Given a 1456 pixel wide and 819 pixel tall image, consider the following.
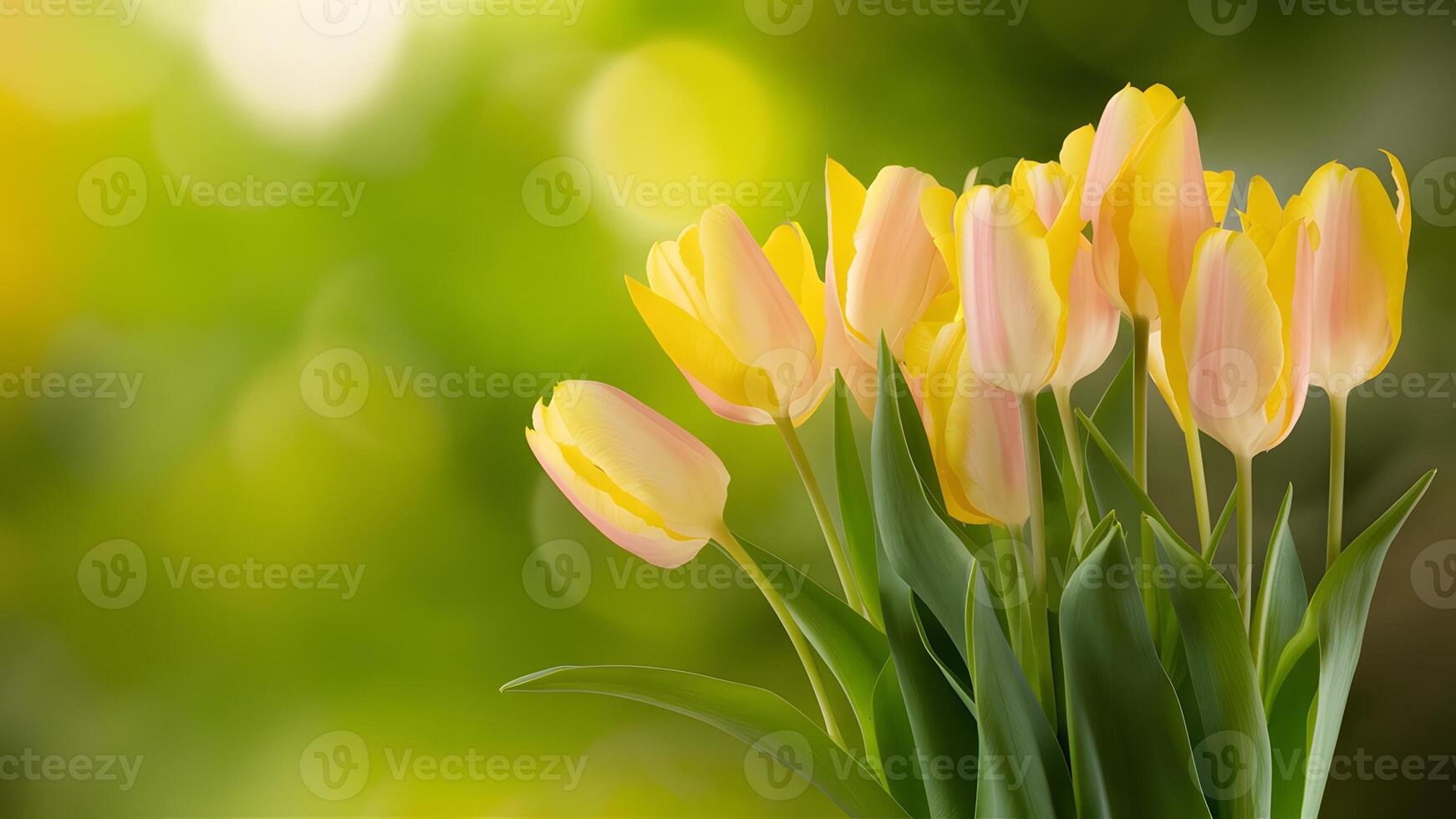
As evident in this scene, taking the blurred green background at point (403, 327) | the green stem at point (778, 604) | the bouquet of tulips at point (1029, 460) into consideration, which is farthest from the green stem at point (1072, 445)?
the blurred green background at point (403, 327)

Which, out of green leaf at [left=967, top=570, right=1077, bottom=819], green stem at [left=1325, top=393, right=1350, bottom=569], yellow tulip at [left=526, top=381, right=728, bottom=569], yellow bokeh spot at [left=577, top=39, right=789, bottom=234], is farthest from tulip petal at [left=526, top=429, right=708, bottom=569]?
yellow bokeh spot at [left=577, top=39, right=789, bottom=234]

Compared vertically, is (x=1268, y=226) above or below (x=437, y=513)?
above

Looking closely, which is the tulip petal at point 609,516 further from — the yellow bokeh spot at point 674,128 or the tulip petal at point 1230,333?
the yellow bokeh spot at point 674,128

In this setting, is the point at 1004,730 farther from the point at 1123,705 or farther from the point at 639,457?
the point at 639,457

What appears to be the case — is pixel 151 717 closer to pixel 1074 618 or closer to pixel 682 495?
pixel 682 495

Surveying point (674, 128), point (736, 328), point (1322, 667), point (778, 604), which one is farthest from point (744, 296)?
point (674, 128)

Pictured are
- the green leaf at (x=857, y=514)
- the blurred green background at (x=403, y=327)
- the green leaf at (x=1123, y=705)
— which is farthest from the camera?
the blurred green background at (x=403, y=327)

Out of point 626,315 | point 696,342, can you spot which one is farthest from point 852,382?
point 626,315
